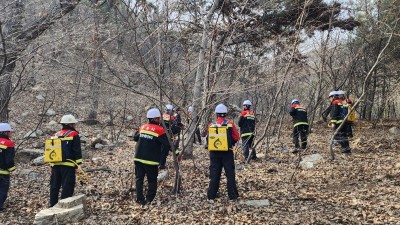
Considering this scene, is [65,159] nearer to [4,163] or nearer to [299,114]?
→ [4,163]

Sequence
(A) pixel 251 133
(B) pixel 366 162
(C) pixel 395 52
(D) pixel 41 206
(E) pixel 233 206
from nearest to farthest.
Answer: (E) pixel 233 206, (D) pixel 41 206, (B) pixel 366 162, (A) pixel 251 133, (C) pixel 395 52

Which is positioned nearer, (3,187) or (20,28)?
(3,187)

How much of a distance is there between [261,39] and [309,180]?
585 centimetres

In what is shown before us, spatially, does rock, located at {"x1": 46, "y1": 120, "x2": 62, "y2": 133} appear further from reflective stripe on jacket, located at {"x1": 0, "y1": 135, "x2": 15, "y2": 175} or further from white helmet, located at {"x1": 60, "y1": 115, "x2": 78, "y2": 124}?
white helmet, located at {"x1": 60, "y1": 115, "x2": 78, "y2": 124}

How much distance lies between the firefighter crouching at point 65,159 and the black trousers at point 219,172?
99.4 inches

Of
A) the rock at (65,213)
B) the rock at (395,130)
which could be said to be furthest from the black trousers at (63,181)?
the rock at (395,130)

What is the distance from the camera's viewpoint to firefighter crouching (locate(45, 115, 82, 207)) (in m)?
6.76

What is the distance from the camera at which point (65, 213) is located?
5.82m

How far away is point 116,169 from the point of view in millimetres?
10523

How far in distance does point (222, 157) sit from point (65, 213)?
2.96 meters

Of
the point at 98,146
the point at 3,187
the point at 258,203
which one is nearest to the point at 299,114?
the point at 258,203

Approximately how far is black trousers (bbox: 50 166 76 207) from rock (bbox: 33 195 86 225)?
0.74 m

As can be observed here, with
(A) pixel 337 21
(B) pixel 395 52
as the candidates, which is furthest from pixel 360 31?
(A) pixel 337 21

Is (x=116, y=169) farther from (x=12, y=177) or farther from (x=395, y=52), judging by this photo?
(x=395, y=52)
